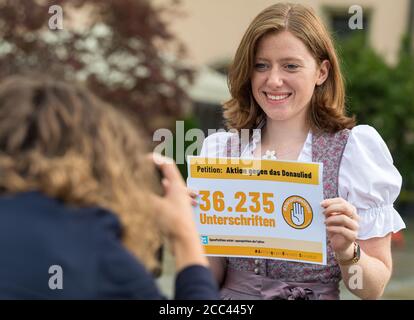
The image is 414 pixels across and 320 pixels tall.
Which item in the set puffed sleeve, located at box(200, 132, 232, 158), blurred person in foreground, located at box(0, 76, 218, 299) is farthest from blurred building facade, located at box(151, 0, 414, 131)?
blurred person in foreground, located at box(0, 76, 218, 299)

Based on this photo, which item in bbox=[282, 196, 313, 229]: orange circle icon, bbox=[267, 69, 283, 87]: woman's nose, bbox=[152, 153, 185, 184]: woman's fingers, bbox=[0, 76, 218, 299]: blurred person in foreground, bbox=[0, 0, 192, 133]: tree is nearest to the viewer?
bbox=[0, 76, 218, 299]: blurred person in foreground

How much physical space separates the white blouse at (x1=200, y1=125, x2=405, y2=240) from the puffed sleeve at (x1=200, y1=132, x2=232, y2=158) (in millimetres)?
244

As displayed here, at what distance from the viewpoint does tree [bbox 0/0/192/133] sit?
1029 cm

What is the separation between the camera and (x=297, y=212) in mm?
2281

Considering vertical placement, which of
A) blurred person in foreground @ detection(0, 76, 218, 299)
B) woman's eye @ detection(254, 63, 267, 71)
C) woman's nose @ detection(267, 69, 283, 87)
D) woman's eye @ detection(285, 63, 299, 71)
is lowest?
blurred person in foreground @ detection(0, 76, 218, 299)

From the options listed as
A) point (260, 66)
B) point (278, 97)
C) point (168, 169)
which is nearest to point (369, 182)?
point (278, 97)

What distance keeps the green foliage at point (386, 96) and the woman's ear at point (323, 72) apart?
11.1 m

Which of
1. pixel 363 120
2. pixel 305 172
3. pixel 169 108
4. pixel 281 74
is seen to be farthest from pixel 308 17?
pixel 363 120

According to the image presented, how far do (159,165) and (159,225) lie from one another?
166 millimetres

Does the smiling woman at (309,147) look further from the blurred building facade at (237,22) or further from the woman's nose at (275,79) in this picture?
the blurred building facade at (237,22)

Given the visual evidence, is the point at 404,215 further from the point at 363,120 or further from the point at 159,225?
the point at 159,225

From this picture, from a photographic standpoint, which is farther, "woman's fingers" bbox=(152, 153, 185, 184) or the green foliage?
the green foliage

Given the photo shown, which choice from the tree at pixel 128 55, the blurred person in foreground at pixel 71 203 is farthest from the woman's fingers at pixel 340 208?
the tree at pixel 128 55

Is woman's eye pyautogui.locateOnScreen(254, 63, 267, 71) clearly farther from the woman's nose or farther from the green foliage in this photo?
the green foliage
